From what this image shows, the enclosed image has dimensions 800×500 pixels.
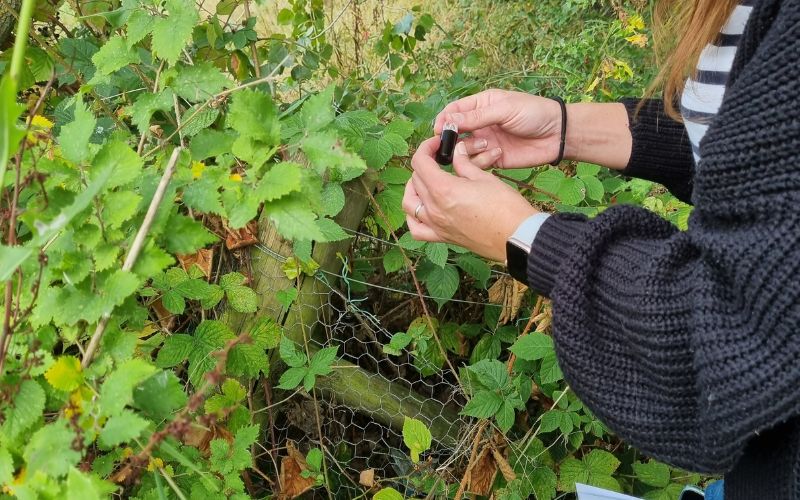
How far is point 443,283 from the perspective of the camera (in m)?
1.42

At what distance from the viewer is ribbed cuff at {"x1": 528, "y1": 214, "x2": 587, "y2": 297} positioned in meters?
0.87

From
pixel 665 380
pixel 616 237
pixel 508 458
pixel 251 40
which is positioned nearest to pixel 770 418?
pixel 665 380

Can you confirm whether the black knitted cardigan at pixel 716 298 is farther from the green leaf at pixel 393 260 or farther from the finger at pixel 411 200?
the green leaf at pixel 393 260

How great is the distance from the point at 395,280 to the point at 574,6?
3.17 m

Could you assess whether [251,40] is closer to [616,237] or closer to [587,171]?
[587,171]

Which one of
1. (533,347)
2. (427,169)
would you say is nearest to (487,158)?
(427,169)

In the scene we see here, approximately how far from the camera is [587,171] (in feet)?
4.81

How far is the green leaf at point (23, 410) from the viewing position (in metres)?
0.60

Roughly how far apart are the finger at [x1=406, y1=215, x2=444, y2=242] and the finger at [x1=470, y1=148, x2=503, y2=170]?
217mm

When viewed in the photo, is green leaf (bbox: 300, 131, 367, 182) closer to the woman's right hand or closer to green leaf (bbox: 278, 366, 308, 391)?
the woman's right hand

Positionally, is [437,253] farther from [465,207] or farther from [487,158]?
[465,207]

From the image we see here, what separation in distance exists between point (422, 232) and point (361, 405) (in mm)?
514

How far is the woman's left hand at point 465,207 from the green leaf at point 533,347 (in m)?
0.32

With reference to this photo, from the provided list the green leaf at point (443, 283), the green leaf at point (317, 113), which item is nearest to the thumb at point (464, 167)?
the green leaf at point (443, 283)
